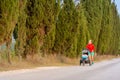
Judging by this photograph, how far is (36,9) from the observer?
1230 inches

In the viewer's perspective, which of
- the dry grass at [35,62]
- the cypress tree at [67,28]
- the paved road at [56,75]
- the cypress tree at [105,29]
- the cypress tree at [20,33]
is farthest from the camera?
the cypress tree at [105,29]

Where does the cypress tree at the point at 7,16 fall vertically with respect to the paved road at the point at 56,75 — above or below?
above

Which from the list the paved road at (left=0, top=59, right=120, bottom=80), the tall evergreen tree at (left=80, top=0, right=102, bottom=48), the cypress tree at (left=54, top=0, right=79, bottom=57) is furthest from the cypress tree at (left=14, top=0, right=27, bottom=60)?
the tall evergreen tree at (left=80, top=0, right=102, bottom=48)

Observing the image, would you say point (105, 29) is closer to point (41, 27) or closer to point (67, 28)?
point (67, 28)

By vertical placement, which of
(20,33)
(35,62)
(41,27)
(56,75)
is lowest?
(56,75)

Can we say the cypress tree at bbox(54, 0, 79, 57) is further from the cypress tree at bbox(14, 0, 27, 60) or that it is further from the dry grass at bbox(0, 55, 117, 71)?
the cypress tree at bbox(14, 0, 27, 60)

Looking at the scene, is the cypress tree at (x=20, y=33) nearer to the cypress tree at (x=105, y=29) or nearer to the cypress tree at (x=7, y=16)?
the cypress tree at (x=7, y=16)

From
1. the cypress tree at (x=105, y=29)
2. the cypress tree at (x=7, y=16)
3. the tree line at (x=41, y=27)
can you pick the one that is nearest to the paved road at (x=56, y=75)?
the cypress tree at (x=7, y=16)

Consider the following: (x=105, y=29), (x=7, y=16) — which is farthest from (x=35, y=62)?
(x=105, y=29)

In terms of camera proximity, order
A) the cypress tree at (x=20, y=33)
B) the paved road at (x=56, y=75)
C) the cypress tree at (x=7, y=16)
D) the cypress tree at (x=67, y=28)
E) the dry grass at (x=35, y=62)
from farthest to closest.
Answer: the cypress tree at (x=67, y=28)
the cypress tree at (x=20, y=33)
the dry grass at (x=35, y=62)
the cypress tree at (x=7, y=16)
the paved road at (x=56, y=75)

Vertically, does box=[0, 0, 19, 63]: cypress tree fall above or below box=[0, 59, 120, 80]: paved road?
above

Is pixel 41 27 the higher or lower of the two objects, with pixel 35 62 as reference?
higher

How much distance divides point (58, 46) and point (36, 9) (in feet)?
28.6

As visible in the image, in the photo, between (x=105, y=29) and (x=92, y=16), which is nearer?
(x=92, y=16)
